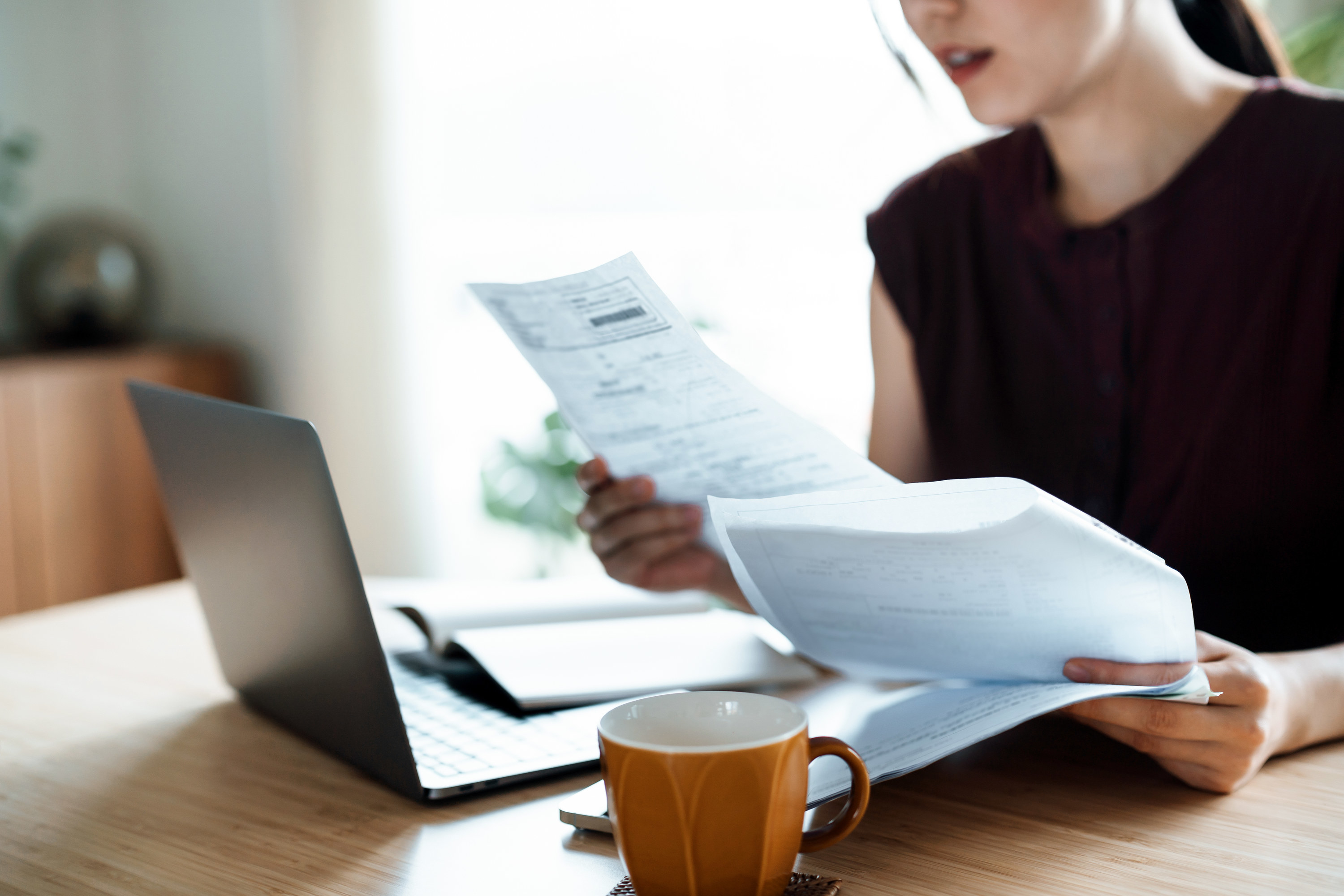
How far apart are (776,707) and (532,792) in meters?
0.20

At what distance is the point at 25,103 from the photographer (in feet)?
9.11

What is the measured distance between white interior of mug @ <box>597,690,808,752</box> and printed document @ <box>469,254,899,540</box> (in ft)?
0.70

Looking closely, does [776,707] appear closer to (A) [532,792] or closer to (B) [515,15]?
(A) [532,792]

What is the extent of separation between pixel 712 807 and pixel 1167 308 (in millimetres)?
702

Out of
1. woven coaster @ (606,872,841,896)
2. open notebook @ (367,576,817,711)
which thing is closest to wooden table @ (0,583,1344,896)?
woven coaster @ (606,872,841,896)

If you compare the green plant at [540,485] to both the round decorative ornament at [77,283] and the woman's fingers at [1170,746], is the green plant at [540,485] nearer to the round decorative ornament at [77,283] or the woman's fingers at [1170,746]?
the round decorative ornament at [77,283]

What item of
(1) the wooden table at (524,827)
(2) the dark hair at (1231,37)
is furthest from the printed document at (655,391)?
(2) the dark hair at (1231,37)

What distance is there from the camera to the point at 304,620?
0.66 m

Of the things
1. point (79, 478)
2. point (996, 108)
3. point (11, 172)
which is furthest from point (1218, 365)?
point (11, 172)

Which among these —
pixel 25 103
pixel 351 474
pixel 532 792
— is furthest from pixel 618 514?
pixel 25 103

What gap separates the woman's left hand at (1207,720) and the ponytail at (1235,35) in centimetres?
64

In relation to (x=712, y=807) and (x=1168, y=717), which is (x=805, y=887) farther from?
(x=1168, y=717)

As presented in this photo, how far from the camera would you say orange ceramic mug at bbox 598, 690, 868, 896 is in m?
0.45

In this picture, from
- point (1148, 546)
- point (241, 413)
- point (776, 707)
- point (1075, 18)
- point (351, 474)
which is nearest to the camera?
point (776, 707)
